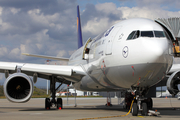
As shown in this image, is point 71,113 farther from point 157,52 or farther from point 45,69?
point 157,52

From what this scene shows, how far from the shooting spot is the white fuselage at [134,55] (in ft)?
27.7

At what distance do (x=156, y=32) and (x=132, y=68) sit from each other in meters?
1.56

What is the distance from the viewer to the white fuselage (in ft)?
27.7

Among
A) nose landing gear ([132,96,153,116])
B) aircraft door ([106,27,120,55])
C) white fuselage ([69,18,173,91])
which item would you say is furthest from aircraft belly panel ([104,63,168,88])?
aircraft door ([106,27,120,55])

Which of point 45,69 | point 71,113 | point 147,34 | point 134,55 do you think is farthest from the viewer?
point 45,69

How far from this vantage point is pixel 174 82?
11.8 meters

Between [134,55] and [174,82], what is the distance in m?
4.18

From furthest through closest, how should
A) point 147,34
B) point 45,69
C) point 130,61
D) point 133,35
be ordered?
point 45,69 < point 133,35 < point 147,34 < point 130,61

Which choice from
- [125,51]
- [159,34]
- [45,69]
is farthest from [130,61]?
[45,69]

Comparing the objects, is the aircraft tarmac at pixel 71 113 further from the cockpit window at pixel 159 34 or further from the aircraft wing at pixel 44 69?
the cockpit window at pixel 159 34

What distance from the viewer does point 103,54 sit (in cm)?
1038

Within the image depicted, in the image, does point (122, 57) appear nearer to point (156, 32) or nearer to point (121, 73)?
point (121, 73)

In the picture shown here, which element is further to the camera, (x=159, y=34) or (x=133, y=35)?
(x=133, y=35)

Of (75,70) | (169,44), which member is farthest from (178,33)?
(169,44)
